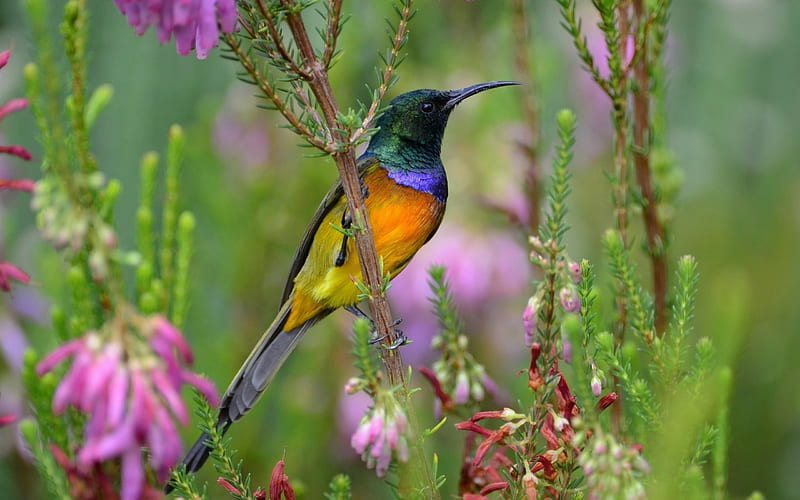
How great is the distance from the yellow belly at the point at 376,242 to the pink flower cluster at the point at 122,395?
2.88 feet

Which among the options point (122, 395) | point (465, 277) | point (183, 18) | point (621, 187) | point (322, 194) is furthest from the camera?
point (322, 194)

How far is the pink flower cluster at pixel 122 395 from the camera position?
66cm

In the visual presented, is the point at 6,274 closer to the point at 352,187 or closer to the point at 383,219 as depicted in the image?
the point at 352,187

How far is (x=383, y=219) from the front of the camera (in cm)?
158

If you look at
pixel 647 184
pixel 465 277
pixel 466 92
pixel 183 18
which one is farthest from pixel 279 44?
pixel 465 277

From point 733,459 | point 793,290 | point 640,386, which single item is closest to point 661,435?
point 640,386

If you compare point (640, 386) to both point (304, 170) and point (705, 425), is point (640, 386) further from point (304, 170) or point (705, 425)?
point (304, 170)

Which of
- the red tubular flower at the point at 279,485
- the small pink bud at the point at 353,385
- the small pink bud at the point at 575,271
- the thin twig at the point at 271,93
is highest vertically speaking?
the thin twig at the point at 271,93

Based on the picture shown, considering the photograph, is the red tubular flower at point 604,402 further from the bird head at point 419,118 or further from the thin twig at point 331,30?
the bird head at point 419,118

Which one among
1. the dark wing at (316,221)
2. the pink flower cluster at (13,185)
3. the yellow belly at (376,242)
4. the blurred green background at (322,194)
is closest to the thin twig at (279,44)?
the pink flower cluster at (13,185)

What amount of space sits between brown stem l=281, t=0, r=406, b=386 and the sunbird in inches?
19.1

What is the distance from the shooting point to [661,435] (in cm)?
99

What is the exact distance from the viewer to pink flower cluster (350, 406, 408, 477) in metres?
0.88

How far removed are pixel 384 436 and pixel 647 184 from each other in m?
0.72
